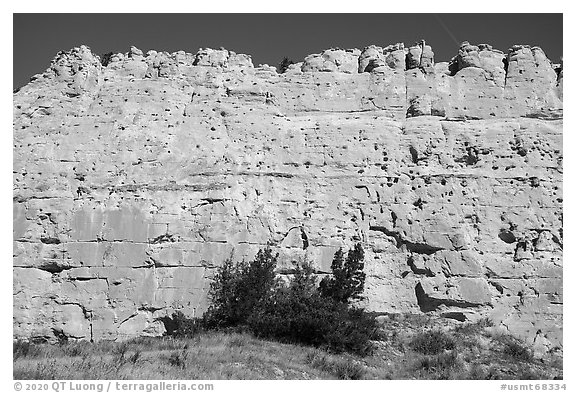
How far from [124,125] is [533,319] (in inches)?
523

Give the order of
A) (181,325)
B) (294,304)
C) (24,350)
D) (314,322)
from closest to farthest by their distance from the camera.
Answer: (24,350)
(314,322)
(294,304)
(181,325)

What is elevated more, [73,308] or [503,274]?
[503,274]

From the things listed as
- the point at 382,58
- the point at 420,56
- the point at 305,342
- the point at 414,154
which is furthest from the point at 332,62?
the point at 305,342

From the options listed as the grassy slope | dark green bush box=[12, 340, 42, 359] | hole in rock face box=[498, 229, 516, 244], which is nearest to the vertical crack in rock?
the grassy slope

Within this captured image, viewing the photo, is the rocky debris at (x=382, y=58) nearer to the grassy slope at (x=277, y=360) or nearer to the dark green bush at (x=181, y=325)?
the grassy slope at (x=277, y=360)

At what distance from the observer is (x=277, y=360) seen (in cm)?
1595

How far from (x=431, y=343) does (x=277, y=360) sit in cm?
444

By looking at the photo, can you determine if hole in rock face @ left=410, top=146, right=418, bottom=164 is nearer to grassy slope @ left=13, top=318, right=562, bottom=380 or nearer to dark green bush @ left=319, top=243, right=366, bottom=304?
dark green bush @ left=319, top=243, right=366, bottom=304

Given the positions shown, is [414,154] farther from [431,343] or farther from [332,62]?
[431,343]

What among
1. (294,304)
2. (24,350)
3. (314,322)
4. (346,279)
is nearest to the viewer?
(24,350)

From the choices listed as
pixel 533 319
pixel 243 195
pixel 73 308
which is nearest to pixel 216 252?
pixel 243 195
